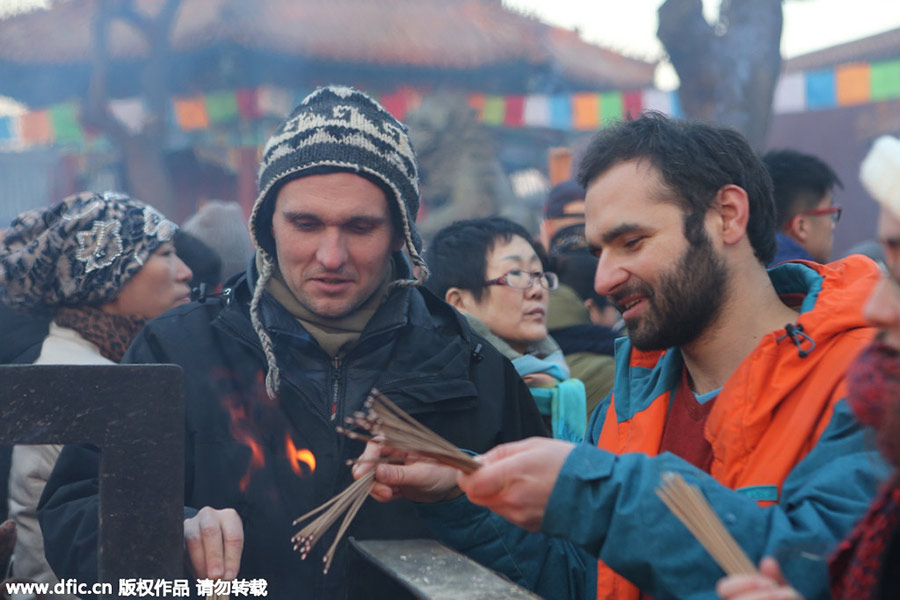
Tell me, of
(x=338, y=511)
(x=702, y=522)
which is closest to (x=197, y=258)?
(x=338, y=511)

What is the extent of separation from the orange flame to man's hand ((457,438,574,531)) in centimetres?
83

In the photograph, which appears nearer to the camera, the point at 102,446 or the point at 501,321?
the point at 102,446

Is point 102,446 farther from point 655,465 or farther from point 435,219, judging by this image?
point 435,219

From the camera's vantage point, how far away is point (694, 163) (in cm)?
211

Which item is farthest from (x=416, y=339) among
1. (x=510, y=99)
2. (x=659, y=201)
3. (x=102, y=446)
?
(x=510, y=99)

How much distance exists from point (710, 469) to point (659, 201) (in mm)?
602

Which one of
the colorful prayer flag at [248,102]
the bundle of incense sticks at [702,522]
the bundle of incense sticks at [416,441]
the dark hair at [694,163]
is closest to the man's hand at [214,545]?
the bundle of incense sticks at [416,441]

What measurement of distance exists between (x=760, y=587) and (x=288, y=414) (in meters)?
1.48

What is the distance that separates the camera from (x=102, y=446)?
1.73 metres

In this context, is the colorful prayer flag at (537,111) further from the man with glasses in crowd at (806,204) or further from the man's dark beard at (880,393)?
the man's dark beard at (880,393)

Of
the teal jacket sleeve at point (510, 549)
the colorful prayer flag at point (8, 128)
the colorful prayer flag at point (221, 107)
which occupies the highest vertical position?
the colorful prayer flag at point (221, 107)

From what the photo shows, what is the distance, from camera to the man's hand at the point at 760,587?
1244 mm

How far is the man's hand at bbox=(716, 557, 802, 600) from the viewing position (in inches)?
49.0

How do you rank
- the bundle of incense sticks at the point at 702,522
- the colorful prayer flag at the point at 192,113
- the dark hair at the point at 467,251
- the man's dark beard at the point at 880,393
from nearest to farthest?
the man's dark beard at the point at 880,393, the bundle of incense sticks at the point at 702,522, the dark hair at the point at 467,251, the colorful prayer flag at the point at 192,113
